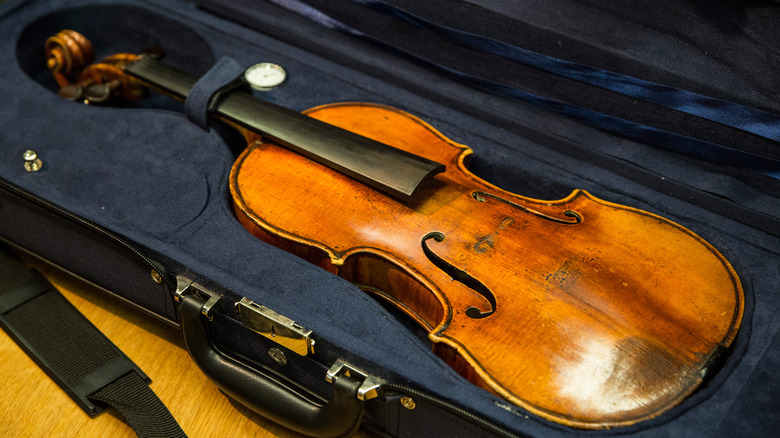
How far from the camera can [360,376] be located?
1157 mm

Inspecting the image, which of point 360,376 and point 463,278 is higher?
point 463,278

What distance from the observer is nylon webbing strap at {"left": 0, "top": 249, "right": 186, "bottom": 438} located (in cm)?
131

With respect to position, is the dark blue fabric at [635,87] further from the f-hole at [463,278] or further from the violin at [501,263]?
the f-hole at [463,278]

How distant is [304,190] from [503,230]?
0.44m

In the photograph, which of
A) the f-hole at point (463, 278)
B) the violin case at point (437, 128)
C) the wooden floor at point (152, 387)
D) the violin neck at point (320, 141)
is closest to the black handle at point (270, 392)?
the violin case at point (437, 128)

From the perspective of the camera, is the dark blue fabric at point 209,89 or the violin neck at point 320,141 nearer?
the violin neck at point 320,141

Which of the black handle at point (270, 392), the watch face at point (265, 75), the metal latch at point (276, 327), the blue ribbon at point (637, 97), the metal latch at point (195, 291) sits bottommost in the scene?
the black handle at point (270, 392)

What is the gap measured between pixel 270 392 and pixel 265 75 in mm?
944

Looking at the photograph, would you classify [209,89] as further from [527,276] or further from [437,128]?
[527,276]

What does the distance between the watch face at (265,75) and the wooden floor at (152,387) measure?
0.70m

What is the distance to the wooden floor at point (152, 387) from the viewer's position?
4.43 ft

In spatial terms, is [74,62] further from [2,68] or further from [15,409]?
[15,409]

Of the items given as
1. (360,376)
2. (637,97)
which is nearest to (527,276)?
(360,376)

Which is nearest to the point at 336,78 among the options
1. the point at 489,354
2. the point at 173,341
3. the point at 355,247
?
the point at 355,247
